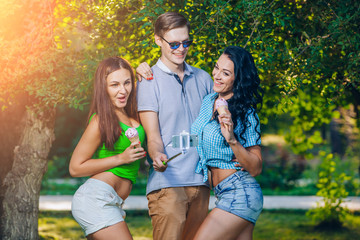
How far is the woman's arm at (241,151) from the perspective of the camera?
3.12 m

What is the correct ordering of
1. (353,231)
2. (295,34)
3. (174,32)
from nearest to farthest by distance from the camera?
(174,32) < (295,34) < (353,231)

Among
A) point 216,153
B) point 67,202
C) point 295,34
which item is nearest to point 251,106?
point 216,153

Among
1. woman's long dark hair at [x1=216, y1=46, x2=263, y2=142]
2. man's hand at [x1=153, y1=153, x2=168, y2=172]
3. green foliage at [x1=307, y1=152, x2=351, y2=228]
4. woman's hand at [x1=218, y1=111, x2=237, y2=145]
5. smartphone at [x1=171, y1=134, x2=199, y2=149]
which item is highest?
woman's long dark hair at [x1=216, y1=46, x2=263, y2=142]

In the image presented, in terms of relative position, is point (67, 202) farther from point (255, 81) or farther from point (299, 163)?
point (255, 81)

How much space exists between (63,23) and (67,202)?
19.4ft

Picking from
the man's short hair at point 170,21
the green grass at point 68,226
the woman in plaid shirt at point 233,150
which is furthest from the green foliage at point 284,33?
the green grass at point 68,226

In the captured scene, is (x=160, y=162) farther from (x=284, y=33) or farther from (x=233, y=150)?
(x=284, y=33)

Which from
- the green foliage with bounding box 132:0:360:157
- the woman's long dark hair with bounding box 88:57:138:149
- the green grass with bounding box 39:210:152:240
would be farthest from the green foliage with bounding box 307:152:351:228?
the woman's long dark hair with bounding box 88:57:138:149

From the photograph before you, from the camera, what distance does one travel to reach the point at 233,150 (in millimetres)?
3195

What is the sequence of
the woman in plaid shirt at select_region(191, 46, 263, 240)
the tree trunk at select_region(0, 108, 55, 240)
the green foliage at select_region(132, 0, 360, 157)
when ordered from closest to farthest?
1. the woman in plaid shirt at select_region(191, 46, 263, 240)
2. the green foliage at select_region(132, 0, 360, 157)
3. the tree trunk at select_region(0, 108, 55, 240)

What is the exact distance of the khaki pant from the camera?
3.46 m

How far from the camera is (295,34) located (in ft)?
17.0

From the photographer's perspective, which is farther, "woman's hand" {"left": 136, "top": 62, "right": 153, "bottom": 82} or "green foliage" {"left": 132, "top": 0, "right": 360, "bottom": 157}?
"green foliage" {"left": 132, "top": 0, "right": 360, "bottom": 157}

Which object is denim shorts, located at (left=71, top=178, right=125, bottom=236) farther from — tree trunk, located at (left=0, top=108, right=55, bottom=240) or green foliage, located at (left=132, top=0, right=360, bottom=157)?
tree trunk, located at (left=0, top=108, right=55, bottom=240)
